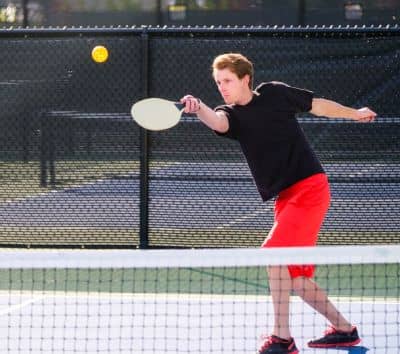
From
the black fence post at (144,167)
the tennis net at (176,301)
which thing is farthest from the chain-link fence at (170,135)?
the tennis net at (176,301)

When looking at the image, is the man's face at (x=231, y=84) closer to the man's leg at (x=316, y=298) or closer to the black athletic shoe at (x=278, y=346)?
the man's leg at (x=316, y=298)

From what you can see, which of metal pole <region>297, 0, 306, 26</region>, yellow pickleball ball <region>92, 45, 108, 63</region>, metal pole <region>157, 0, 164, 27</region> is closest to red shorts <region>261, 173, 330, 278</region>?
yellow pickleball ball <region>92, 45, 108, 63</region>

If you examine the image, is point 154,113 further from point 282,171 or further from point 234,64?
point 282,171

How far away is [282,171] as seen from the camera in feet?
15.6

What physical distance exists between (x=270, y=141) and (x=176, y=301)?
4.57 ft

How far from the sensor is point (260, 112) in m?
4.75

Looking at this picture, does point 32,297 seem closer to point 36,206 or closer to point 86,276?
point 86,276

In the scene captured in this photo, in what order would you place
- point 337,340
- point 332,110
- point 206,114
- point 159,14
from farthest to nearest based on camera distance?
1. point 159,14
2. point 332,110
3. point 337,340
4. point 206,114

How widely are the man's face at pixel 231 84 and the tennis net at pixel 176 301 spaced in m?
0.84

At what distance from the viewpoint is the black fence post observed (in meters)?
6.71

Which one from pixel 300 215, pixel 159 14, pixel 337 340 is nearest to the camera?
pixel 300 215

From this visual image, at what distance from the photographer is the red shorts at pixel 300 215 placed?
466 cm

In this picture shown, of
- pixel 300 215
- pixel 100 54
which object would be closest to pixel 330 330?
pixel 300 215

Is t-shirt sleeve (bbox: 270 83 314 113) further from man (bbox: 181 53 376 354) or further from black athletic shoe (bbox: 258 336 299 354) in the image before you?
black athletic shoe (bbox: 258 336 299 354)
